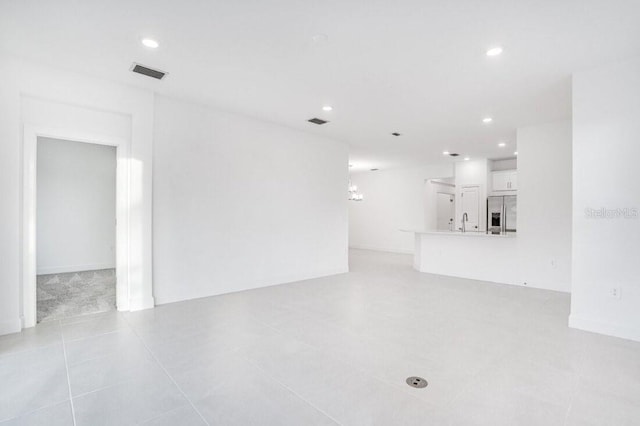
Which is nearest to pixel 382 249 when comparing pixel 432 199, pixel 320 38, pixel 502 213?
pixel 432 199

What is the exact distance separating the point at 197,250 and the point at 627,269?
5.27 m

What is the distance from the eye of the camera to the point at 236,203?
536cm

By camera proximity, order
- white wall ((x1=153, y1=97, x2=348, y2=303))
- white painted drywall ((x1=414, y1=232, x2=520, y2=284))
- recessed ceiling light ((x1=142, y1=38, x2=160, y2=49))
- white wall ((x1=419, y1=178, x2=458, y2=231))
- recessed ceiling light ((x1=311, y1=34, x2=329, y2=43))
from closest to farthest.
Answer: recessed ceiling light ((x1=311, y1=34, x2=329, y2=43)) < recessed ceiling light ((x1=142, y1=38, x2=160, y2=49)) < white wall ((x1=153, y1=97, x2=348, y2=303)) < white painted drywall ((x1=414, y1=232, x2=520, y2=284)) < white wall ((x1=419, y1=178, x2=458, y2=231))

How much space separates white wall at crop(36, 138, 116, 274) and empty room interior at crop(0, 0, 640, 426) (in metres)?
0.08

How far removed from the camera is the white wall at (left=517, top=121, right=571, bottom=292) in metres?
5.49

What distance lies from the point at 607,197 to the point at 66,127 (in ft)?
20.2

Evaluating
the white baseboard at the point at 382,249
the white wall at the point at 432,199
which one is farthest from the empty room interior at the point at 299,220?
the white baseboard at the point at 382,249

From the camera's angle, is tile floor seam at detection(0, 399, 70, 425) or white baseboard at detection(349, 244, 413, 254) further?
white baseboard at detection(349, 244, 413, 254)

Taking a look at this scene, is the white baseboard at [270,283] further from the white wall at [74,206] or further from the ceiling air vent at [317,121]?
the white wall at [74,206]

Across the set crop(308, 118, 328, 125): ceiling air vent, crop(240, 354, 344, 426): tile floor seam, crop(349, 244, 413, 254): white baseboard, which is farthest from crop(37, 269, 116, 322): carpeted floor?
crop(349, 244, 413, 254): white baseboard

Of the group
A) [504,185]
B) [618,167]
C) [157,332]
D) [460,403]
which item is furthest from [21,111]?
[504,185]

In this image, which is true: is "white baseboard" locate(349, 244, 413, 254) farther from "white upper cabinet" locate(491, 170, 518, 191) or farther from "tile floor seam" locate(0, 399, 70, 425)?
"tile floor seam" locate(0, 399, 70, 425)

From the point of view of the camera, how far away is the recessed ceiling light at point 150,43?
10.1 feet

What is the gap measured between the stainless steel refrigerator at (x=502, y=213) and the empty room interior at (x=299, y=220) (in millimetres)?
2646
